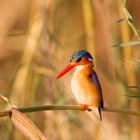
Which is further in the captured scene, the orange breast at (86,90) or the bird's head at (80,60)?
the bird's head at (80,60)

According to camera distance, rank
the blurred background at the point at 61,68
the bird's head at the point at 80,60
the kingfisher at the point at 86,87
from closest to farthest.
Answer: the kingfisher at the point at 86,87
the bird's head at the point at 80,60
the blurred background at the point at 61,68

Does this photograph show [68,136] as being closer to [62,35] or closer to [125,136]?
[125,136]

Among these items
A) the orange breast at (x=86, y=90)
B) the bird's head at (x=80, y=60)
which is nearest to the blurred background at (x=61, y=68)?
the bird's head at (x=80, y=60)

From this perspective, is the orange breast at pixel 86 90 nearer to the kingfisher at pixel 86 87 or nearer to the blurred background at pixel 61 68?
the kingfisher at pixel 86 87

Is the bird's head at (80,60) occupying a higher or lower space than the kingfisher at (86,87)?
higher

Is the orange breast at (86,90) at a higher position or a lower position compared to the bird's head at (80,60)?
lower

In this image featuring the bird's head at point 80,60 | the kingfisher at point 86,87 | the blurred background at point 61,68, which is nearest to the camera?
the kingfisher at point 86,87

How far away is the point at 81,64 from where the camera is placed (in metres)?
1.91

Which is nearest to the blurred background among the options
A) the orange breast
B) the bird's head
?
the bird's head

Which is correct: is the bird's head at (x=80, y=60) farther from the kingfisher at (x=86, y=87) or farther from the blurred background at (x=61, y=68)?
the blurred background at (x=61, y=68)

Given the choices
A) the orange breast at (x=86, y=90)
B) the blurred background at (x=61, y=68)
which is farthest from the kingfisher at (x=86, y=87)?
the blurred background at (x=61, y=68)

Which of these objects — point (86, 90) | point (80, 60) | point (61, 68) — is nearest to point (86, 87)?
point (86, 90)

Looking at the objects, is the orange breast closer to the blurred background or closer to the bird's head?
the bird's head

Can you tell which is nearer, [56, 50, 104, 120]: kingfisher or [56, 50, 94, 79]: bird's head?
[56, 50, 104, 120]: kingfisher
